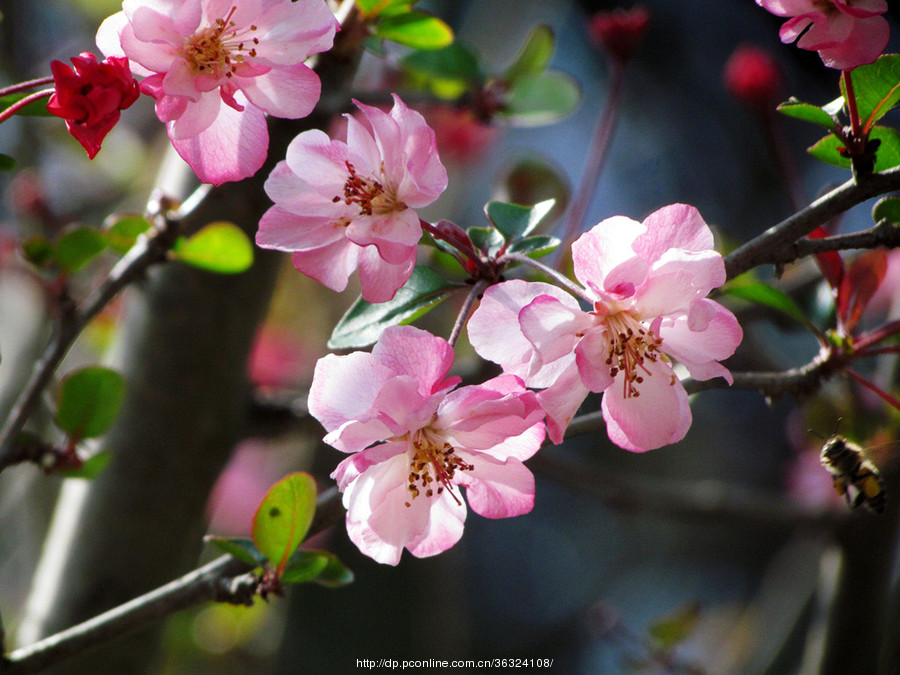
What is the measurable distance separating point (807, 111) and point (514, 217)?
260mm

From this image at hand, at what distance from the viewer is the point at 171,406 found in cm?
114

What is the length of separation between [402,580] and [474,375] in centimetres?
183

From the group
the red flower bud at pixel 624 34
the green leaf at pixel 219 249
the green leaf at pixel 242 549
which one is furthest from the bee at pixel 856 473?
the red flower bud at pixel 624 34

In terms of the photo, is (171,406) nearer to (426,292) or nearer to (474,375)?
(474,375)

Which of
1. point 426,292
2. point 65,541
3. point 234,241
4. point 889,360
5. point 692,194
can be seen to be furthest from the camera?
point 692,194

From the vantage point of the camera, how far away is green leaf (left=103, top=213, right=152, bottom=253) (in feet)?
3.24

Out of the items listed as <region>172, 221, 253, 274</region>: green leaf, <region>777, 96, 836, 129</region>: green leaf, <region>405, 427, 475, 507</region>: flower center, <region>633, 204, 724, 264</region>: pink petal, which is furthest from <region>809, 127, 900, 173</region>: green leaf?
<region>172, 221, 253, 274</region>: green leaf

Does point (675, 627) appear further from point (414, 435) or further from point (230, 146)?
point (230, 146)

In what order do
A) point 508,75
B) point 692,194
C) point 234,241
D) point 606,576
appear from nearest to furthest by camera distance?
point 234,241, point 508,75, point 606,576, point 692,194

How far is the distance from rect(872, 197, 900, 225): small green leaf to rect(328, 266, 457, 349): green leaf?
0.38 m

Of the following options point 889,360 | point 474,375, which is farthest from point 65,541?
point 889,360

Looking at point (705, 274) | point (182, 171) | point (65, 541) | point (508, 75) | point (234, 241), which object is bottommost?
point (65, 541)

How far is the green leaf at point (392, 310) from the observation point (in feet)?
2.13

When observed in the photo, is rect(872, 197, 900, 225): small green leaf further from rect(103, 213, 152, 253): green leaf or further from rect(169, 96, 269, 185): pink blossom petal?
rect(103, 213, 152, 253): green leaf
